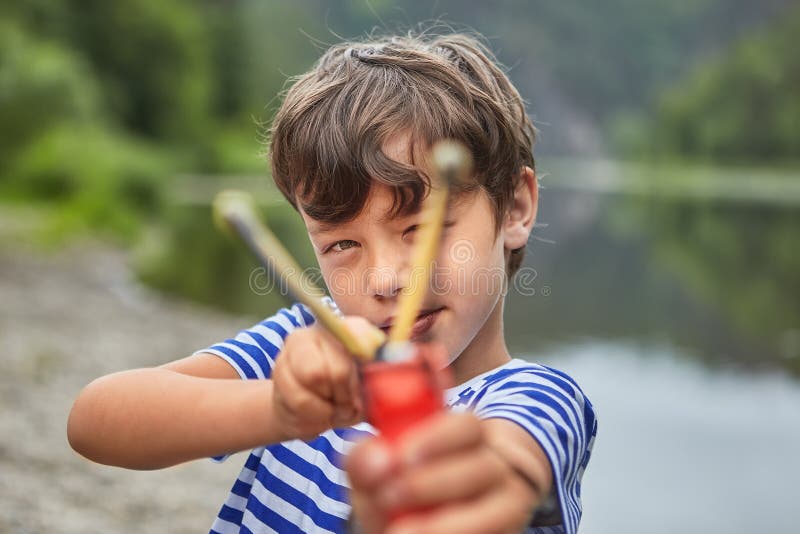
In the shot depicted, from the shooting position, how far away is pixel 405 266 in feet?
3.92

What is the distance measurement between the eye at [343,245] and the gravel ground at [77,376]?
5.62 ft

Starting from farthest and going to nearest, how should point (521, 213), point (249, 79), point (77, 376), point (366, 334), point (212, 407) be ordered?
point (249, 79)
point (77, 376)
point (521, 213)
point (212, 407)
point (366, 334)

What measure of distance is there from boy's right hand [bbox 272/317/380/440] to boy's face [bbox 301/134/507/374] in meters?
0.32

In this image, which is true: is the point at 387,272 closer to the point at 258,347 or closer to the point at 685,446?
the point at 258,347

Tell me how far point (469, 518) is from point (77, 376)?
4361 millimetres

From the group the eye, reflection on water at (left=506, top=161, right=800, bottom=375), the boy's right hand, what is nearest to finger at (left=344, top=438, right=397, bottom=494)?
the boy's right hand

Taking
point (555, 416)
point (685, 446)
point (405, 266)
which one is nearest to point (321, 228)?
point (405, 266)

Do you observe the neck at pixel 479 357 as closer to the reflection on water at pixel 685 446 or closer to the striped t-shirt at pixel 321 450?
the striped t-shirt at pixel 321 450

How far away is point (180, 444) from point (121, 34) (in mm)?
22269

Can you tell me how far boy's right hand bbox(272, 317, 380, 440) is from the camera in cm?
81

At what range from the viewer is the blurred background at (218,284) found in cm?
358

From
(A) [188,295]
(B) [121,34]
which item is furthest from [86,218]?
(B) [121,34]

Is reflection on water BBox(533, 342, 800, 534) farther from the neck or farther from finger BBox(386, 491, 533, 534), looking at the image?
finger BBox(386, 491, 533, 534)

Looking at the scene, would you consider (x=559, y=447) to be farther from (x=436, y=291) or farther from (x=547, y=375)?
(x=436, y=291)
